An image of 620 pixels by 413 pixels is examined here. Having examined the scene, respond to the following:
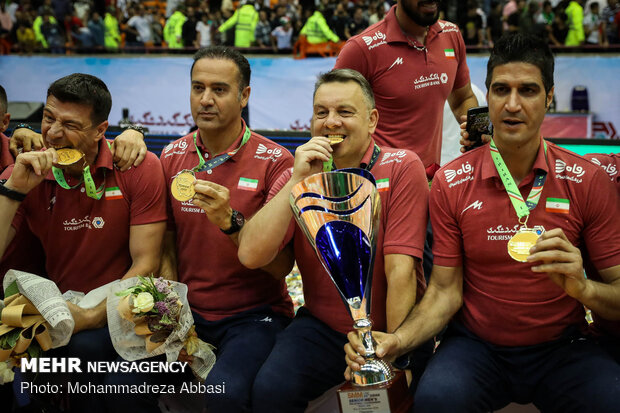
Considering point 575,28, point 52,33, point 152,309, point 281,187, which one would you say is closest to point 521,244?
point 281,187

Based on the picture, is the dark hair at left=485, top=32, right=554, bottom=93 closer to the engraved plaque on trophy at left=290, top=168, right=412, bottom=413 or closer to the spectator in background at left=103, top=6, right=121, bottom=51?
the engraved plaque on trophy at left=290, top=168, right=412, bottom=413

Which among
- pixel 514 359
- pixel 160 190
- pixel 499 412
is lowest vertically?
pixel 499 412

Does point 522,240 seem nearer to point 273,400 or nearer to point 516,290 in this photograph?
point 516,290

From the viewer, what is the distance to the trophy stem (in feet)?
7.02

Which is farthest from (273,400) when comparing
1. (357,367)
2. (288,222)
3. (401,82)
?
(401,82)

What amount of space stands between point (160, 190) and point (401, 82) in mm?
1411

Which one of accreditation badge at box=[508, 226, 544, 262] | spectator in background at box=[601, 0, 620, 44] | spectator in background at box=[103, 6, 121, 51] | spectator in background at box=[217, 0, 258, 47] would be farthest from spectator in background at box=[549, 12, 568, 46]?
accreditation badge at box=[508, 226, 544, 262]

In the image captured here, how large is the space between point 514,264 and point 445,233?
0.90 ft

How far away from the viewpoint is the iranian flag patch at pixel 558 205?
8.07ft

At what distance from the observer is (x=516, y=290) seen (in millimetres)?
2473

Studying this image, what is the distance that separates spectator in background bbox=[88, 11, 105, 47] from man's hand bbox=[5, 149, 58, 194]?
13.2m

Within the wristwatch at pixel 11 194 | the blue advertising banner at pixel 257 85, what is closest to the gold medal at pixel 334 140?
the wristwatch at pixel 11 194

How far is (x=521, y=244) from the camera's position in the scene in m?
2.25

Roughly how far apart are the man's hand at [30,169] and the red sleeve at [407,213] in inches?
56.8
